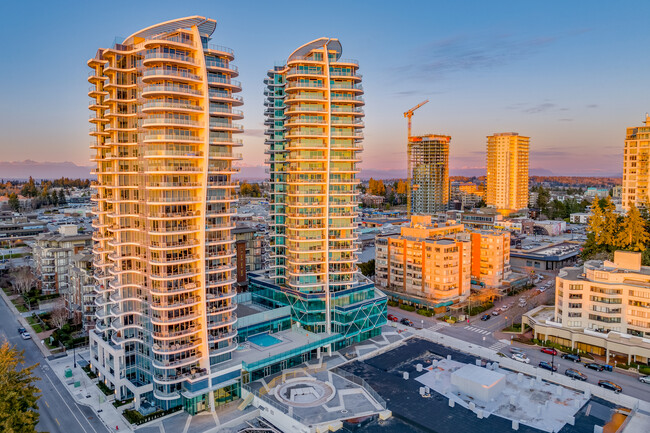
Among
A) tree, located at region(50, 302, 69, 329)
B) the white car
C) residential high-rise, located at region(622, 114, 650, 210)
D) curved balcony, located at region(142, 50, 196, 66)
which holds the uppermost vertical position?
curved balcony, located at region(142, 50, 196, 66)

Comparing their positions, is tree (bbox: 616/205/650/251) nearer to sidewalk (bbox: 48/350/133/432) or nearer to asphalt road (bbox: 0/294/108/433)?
sidewalk (bbox: 48/350/133/432)

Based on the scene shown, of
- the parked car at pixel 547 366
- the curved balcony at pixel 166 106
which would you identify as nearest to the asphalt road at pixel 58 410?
the curved balcony at pixel 166 106

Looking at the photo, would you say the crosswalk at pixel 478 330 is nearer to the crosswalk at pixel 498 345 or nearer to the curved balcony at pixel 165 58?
the crosswalk at pixel 498 345

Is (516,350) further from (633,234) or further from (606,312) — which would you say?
(633,234)

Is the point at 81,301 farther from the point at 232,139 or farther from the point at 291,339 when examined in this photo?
the point at 232,139

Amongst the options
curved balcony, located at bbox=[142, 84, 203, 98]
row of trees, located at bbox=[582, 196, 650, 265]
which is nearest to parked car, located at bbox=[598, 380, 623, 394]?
row of trees, located at bbox=[582, 196, 650, 265]

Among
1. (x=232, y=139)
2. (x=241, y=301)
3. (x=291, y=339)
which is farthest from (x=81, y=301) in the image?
(x=232, y=139)

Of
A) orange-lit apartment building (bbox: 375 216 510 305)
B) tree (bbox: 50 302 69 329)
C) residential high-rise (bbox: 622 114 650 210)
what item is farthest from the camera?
residential high-rise (bbox: 622 114 650 210)

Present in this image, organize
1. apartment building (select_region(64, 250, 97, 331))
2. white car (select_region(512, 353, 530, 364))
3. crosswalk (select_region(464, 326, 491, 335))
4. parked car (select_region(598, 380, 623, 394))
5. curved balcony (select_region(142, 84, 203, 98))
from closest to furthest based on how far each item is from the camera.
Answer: curved balcony (select_region(142, 84, 203, 98)) < parked car (select_region(598, 380, 623, 394)) < white car (select_region(512, 353, 530, 364)) < apartment building (select_region(64, 250, 97, 331)) < crosswalk (select_region(464, 326, 491, 335))
